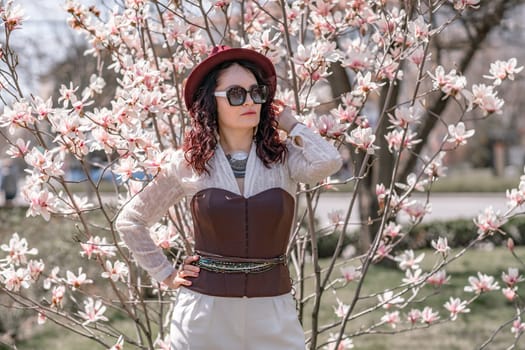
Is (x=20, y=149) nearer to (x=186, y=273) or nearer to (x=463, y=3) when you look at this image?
(x=186, y=273)

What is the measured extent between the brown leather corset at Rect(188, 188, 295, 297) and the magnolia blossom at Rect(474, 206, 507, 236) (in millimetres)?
1151

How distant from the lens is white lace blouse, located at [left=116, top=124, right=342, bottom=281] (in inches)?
97.3

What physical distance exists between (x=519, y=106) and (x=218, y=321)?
35373 mm

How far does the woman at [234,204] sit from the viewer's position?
238cm

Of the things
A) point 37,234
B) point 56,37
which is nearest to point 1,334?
point 37,234

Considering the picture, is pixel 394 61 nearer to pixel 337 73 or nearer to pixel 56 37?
pixel 337 73

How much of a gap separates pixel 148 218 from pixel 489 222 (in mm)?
1452

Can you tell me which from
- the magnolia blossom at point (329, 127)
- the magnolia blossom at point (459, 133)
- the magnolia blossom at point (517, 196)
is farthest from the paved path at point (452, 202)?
the magnolia blossom at point (329, 127)

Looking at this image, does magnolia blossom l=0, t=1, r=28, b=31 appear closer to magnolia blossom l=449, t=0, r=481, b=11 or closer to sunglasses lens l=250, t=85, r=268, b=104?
sunglasses lens l=250, t=85, r=268, b=104

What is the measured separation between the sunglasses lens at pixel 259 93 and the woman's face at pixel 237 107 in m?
0.01

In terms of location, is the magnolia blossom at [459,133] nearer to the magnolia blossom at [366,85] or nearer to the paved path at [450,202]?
the magnolia blossom at [366,85]

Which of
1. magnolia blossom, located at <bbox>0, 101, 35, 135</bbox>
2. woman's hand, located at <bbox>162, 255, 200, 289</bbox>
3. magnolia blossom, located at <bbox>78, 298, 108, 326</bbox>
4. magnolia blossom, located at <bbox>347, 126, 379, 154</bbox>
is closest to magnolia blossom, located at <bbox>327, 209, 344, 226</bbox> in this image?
magnolia blossom, located at <bbox>347, 126, 379, 154</bbox>

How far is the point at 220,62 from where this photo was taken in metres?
2.53

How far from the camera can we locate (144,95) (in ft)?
8.73
